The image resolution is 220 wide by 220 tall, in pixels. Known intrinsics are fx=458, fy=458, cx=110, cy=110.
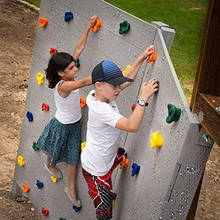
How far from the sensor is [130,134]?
3.02m

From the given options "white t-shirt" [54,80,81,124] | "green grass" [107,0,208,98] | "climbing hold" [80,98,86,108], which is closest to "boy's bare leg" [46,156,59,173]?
"white t-shirt" [54,80,81,124]

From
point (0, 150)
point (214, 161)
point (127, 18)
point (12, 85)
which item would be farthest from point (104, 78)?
point (12, 85)

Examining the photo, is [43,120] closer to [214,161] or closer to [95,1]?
[95,1]

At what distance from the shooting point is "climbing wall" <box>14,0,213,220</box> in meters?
2.33

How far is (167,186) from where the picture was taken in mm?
2381

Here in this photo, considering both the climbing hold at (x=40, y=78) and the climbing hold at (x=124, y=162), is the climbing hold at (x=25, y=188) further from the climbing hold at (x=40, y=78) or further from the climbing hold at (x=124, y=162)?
the climbing hold at (x=124, y=162)

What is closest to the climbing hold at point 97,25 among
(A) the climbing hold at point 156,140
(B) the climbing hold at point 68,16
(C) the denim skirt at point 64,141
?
(B) the climbing hold at point 68,16

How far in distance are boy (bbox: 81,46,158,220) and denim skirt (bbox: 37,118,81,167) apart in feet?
1.61

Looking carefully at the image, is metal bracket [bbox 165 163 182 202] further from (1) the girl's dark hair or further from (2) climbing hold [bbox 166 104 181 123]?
(1) the girl's dark hair

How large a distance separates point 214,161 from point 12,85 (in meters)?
3.48

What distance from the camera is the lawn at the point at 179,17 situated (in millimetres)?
10062

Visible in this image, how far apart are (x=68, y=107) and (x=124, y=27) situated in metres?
0.78

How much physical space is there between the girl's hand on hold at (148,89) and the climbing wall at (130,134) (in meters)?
0.04

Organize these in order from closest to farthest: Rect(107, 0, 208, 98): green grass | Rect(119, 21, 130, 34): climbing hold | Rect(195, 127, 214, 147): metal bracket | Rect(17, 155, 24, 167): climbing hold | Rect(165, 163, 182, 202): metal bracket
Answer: Rect(195, 127, 214, 147): metal bracket
Rect(165, 163, 182, 202): metal bracket
Rect(119, 21, 130, 34): climbing hold
Rect(17, 155, 24, 167): climbing hold
Rect(107, 0, 208, 98): green grass
